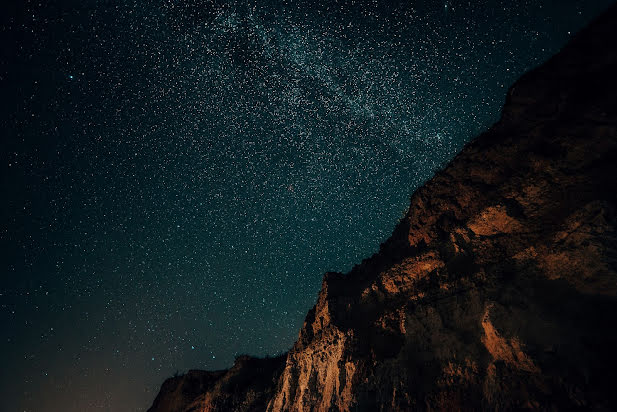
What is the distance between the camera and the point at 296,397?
53.6 ft

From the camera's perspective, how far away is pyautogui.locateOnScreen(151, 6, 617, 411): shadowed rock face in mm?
7133

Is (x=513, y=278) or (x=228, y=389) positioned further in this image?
(x=228, y=389)

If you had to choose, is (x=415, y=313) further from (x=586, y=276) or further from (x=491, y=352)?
(x=586, y=276)

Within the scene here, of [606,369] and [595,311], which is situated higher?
[595,311]

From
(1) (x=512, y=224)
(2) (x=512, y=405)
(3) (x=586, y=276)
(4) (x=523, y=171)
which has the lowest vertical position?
(2) (x=512, y=405)

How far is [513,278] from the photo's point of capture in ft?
29.4

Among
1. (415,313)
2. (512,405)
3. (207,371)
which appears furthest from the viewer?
(207,371)

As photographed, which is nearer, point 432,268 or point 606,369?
point 606,369

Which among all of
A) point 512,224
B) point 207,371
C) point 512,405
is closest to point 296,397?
point 512,405

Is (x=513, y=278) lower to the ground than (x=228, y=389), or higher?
lower

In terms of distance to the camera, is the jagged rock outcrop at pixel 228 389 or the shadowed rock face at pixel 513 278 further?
the jagged rock outcrop at pixel 228 389

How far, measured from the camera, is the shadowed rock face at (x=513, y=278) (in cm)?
713

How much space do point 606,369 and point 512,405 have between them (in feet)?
7.50

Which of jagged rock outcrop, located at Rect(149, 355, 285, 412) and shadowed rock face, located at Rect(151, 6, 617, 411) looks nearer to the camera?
shadowed rock face, located at Rect(151, 6, 617, 411)
